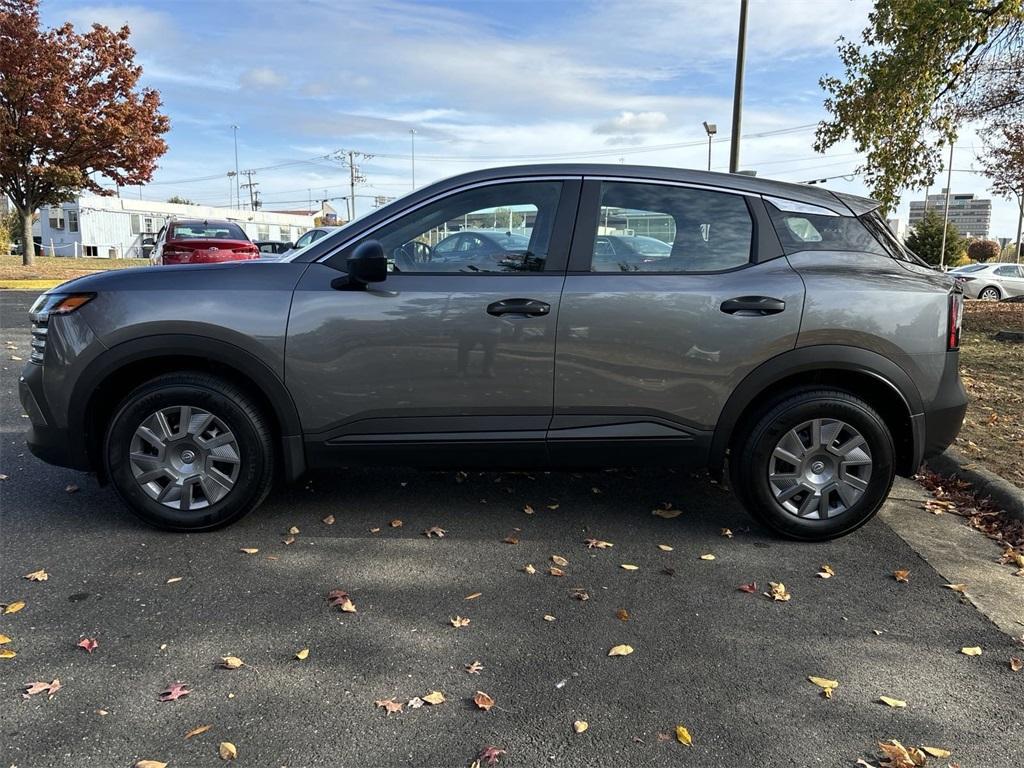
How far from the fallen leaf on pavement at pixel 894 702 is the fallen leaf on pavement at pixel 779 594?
2.36 feet

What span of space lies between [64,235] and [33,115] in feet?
119

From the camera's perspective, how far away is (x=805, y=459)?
3885mm

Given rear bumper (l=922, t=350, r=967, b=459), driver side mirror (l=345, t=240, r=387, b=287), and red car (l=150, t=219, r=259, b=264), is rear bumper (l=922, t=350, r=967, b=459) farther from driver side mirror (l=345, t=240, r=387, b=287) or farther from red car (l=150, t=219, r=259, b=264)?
red car (l=150, t=219, r=259, b=264)

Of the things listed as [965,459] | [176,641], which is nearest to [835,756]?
[176,641]

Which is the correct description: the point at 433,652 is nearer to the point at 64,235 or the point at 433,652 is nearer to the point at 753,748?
the point at 753,748

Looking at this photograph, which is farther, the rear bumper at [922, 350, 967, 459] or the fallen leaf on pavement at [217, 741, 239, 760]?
the rear bumper at [922, 350, 967, 459]

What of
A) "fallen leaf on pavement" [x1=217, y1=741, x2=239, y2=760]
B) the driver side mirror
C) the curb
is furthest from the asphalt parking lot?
the driver side mirror

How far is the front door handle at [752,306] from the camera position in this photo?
3734 mm

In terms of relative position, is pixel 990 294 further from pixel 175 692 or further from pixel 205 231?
pixel 175 692

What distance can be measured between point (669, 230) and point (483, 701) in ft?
7.98

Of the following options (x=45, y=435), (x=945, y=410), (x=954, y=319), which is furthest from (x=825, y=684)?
(x=45, y=435)

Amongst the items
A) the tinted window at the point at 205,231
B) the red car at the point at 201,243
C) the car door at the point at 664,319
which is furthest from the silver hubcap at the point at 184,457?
the tinted window at the point at 205,231

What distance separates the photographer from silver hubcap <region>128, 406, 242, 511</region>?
3807 mm

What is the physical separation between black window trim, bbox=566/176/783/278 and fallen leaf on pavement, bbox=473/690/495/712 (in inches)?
80.0
